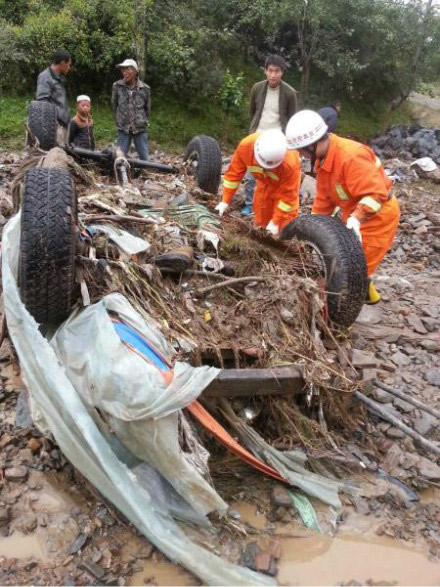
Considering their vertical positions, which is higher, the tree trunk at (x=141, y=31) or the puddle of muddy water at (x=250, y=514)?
the tree trunk at (x=141, y=31)

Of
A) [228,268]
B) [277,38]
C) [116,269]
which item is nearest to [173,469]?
[116,269]

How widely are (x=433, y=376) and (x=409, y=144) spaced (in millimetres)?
11080

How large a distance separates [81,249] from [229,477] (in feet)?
4.85

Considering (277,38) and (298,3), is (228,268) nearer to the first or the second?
(298,3)

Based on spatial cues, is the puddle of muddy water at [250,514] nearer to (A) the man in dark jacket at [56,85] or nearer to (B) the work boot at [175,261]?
(B) the work boot at [175,261]

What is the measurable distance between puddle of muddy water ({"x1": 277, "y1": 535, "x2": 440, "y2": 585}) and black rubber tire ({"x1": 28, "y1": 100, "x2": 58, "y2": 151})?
4371 millimetres

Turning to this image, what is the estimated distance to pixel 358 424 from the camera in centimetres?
304

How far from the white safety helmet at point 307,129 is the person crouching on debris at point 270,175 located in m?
0.31

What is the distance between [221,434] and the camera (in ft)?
7.93

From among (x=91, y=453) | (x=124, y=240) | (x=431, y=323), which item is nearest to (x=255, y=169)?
(x=124, y=240)

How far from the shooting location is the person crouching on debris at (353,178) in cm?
372

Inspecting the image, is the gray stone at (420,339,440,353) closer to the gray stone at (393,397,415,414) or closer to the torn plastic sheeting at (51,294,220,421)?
the gray stone at (393,397,415,414)

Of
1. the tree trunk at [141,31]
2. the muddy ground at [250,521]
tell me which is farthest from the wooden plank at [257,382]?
the tree trunk at [141,31]

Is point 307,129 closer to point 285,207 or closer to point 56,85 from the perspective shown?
point 285,207
